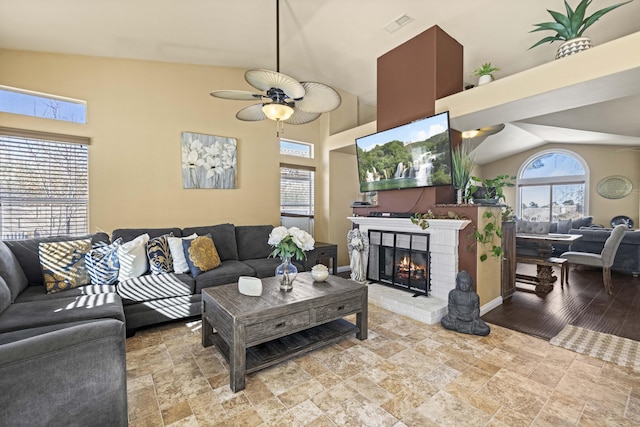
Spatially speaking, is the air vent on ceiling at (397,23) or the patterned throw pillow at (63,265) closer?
the patterned throw pillow at (63,265)

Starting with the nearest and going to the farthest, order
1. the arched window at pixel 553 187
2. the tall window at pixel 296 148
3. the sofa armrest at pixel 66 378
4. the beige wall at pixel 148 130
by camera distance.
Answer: the sofa armrest at pixel 66 378 → the beige wall at pixel 148 130 → the tall window at pixel 296 148 → the arched window at pixel 553 187

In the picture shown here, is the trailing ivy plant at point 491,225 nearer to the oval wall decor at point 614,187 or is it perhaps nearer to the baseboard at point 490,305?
the baseboard at point 490,305

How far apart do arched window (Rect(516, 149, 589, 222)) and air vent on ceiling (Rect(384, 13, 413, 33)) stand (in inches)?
335

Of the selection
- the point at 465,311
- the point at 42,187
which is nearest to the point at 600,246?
the point at 465,311

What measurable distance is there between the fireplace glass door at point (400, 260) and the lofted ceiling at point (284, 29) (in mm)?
2579

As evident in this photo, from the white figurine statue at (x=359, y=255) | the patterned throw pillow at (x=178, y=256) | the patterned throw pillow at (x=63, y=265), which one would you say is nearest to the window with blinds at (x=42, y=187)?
the patterned throw pillow at (x=63, y=265)


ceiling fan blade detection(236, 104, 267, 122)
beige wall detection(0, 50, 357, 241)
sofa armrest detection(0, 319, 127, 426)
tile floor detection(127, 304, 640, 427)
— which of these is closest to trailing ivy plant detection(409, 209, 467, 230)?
tile floor detection(127, 304, 640, 427)

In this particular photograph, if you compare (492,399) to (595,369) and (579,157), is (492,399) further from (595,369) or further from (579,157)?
(579,157)

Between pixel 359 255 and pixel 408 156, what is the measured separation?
1.55 metres

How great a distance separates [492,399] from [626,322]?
247 centimetres

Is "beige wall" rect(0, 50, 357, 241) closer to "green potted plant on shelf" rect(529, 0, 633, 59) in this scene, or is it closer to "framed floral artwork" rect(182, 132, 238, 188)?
"framed floral artwork" rect(182, 132, 238, 188)

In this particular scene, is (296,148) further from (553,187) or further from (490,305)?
(553,187)

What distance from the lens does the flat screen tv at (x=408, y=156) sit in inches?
125

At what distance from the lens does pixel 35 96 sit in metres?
3.10
